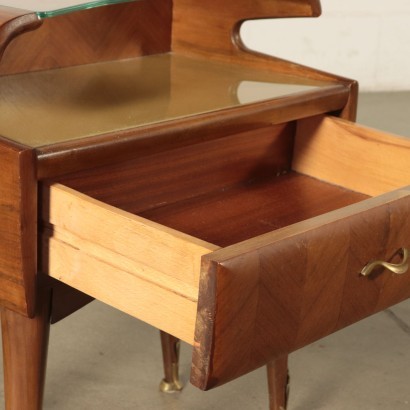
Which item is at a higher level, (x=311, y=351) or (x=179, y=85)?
(x=179, y=85)

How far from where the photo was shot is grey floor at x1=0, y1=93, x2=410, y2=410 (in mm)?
1656

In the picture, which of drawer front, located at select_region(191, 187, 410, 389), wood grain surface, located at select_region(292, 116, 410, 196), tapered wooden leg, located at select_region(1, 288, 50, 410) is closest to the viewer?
drawer front, located at select_region(191, 187, 410, 389)

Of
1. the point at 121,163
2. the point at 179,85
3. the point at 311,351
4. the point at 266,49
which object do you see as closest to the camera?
the point at 121,163

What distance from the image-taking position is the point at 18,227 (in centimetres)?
106

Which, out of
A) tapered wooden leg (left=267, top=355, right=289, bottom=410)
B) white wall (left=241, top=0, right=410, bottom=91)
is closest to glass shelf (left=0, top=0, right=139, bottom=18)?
tapered wooden leg (left=267, top=355, right=289, bottom=410)

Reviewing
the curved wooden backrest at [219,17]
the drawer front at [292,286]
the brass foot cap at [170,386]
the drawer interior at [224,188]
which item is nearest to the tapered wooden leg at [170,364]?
the brass foot cap at [170,386]

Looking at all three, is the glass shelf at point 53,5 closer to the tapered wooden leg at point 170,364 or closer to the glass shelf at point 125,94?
the glass shelf at point 125,94

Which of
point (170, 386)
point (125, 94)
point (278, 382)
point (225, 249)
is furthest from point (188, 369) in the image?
point (225, 249)

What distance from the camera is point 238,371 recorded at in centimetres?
93

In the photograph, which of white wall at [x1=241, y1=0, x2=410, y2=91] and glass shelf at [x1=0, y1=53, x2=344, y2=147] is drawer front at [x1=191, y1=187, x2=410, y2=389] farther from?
white wall at [x1=241, y1=0, x2=410, y2=91]

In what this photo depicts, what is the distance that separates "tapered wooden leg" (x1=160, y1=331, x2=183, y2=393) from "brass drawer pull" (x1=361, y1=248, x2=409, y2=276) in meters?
0.65

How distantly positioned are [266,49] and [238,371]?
278 centimetres

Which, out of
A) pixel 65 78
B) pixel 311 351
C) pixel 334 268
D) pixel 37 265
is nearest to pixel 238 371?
pixel 334 268

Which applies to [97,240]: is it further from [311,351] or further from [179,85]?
[311,351]
